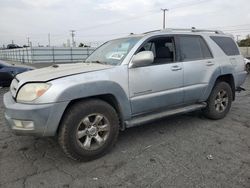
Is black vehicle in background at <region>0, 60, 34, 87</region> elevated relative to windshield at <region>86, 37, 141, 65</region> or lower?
lower

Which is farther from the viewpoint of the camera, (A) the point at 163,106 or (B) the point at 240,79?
(B) the point at 240,79

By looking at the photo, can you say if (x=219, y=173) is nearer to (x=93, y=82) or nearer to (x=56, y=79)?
(x=93, y=82)

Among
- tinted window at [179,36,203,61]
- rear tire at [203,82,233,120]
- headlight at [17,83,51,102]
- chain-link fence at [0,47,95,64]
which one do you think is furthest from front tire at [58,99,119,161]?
chain-link fence at [0,47,95,64]

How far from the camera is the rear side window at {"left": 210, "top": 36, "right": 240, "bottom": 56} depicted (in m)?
5.31

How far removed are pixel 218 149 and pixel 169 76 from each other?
1349 mm

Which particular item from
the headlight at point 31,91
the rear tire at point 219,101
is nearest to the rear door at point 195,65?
Result: the rear tire at point 219,101

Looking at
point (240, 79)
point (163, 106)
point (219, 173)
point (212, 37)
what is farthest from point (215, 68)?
point (219, 173)

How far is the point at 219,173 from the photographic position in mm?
3145

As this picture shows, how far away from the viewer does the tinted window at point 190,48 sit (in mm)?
4648

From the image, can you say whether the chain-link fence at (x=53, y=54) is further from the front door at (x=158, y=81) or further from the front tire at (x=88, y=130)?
the front tire at (x=88, y=130)

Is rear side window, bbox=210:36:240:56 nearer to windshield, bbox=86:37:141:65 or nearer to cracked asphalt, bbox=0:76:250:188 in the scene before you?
cracked asphalt, bbox=0:76:250:188

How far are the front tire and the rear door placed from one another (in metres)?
1.63

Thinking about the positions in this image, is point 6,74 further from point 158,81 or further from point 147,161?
point 147,161

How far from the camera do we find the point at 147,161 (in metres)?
3.49
